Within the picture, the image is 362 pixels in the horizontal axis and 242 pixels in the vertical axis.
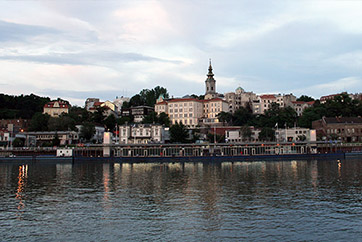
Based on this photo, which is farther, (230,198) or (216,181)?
(216,181)

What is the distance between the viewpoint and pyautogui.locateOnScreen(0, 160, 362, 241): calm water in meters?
22.1

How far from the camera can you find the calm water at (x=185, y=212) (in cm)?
2211

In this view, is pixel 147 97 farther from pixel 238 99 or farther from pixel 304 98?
pixel 304 98

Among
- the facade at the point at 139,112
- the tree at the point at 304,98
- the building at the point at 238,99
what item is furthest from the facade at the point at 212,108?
the tree at the point at 304,98

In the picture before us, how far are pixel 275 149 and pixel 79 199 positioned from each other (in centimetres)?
7379

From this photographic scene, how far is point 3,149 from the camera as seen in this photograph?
329 ft

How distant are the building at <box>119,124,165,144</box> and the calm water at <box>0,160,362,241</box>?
70987 mm

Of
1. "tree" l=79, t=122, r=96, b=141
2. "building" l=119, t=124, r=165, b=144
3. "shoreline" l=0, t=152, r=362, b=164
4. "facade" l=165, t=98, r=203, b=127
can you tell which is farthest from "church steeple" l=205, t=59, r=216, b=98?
"shoreline" l=0, t=152, r=362, b=164

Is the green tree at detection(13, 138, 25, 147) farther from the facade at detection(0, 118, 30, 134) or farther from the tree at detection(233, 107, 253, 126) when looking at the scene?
the tree at detection(233, 107, 253, 126)

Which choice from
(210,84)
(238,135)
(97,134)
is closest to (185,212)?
(238,135)

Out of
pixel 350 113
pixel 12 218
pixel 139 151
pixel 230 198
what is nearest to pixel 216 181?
pixel 230 198

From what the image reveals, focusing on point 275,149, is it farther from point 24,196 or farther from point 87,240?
point 87,240

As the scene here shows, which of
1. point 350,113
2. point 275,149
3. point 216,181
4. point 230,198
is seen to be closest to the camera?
point 230,198

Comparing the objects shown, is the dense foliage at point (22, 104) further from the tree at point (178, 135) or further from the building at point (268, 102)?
the building at point (268, 102)
